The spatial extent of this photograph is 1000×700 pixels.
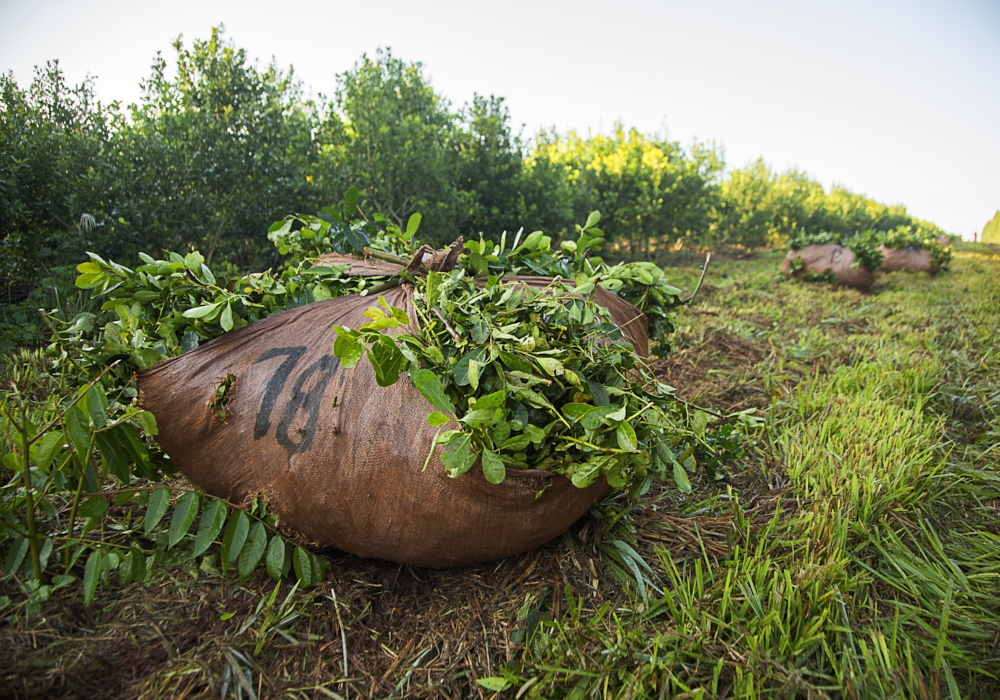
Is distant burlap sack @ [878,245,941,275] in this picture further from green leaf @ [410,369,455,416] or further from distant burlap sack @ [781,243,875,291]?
green leaf @ [410,369,455,416]

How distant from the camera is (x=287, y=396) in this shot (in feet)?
4.78

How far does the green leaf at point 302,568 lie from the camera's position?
1417 mm

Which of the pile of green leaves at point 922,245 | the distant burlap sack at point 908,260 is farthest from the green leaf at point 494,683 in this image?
the pile of green leaves at point 922,245

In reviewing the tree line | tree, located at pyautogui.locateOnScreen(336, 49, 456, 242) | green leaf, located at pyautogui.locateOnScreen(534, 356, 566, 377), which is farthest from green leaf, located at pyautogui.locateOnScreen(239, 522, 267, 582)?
tree, located at pyautogui.locateOnScreen(336, 49, 456, 242)

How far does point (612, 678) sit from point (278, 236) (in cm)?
212

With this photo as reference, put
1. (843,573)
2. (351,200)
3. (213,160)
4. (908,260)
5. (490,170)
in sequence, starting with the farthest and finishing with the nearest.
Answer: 1. (908,260)
2. (490,170)
3. (213,160)
4. (351,200)
5. (843,573)

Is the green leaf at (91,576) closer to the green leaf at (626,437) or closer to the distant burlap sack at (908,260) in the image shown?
the green leaf at (626,437)

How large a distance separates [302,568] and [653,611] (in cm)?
95

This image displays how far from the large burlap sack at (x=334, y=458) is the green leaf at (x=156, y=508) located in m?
0.16

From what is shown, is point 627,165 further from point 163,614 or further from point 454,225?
point 163,614

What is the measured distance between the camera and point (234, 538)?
1361mm

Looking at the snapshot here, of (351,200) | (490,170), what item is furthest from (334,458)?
(490,170)

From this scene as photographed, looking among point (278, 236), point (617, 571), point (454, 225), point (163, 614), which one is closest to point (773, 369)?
point (617, 571)

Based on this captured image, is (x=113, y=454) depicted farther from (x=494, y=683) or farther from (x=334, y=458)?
(x=494, y=683)
